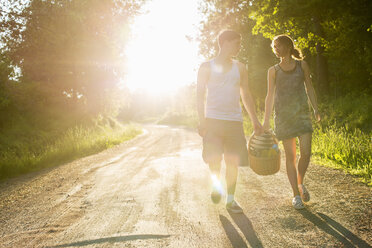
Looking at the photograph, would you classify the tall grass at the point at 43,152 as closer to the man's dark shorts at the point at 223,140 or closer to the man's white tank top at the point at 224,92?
the man's dark shorts at the point at 223,140

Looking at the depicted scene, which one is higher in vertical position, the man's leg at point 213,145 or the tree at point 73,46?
the tree at point 73,46

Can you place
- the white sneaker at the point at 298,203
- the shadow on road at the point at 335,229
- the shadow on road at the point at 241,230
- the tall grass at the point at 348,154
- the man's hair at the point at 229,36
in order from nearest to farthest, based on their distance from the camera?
1. the shadow on road at the point at 335,229
2. the shadow on road at the point at 241,230
3. the man's hair at the point at 229,36
4. the white sneaker at the point at 298,203
5. the tall grass at the point at 348,154

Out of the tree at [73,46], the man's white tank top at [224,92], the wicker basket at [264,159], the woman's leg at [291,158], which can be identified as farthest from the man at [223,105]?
the tree at [73,46]

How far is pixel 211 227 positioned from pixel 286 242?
0.81 m

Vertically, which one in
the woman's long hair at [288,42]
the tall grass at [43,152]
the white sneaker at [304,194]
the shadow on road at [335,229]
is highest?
the woman's long hair at [288,42]

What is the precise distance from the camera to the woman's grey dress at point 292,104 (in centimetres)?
366

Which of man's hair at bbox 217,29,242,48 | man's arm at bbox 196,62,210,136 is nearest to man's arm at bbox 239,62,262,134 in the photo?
man's hair at bbox 217,29,242,48

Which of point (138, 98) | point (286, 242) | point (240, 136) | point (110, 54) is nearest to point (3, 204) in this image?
point (240, 136)

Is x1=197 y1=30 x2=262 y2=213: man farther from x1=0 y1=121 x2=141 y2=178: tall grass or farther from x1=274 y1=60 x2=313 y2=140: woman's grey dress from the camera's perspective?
x1=0 y1=121 x2=141 y2=178: tall grass

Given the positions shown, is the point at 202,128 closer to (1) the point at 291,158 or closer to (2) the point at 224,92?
(2) the point at 224,92

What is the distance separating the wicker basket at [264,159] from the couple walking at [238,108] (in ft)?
0.41

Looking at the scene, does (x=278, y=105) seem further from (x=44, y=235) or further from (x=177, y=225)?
(x=44, y=235)

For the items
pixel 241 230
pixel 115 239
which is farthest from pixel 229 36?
pixel 115 239

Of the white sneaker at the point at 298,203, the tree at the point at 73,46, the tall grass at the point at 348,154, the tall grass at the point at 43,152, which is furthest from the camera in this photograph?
the tall grass at the point at 43,152
